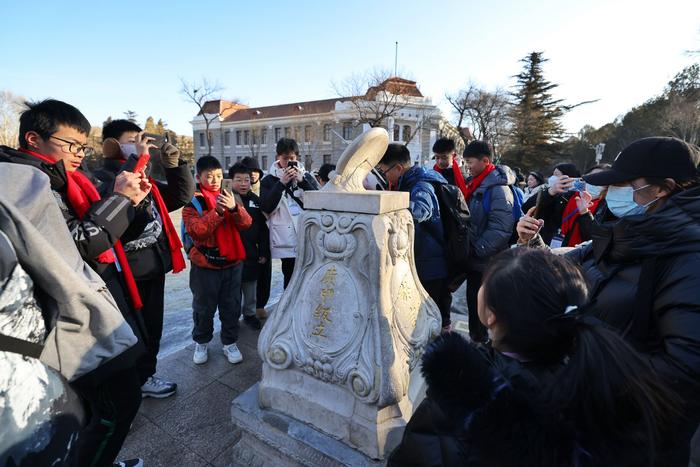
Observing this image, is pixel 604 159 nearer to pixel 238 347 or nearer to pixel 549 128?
pixel 549 128

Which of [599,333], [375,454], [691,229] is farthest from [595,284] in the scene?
[375,454]

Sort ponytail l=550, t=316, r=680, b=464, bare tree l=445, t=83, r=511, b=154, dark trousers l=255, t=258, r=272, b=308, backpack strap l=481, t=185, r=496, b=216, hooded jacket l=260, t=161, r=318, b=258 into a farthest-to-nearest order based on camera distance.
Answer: bare tree l=445, t=83, r=511, b=154, dark trousers l=255, t=258, r=272, b=308, hooded jacket l=260, t=161, r=318, b=258, backpack strap l=481, t=185, r=496, b=216, ponytail l=550, t=316, r=680, b=464

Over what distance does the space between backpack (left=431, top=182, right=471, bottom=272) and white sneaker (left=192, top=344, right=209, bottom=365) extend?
230 cm

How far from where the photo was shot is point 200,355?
3.06 meters

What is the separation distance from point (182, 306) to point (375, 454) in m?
3.44

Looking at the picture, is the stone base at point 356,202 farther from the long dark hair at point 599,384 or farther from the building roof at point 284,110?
the building roof at point 284,110

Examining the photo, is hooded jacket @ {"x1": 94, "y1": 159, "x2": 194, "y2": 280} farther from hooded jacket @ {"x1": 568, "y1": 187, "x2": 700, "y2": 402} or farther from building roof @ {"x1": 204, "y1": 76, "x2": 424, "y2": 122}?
building roof @ {"x1": 204, "y1": 76, "x2": 424, "y2": 122}

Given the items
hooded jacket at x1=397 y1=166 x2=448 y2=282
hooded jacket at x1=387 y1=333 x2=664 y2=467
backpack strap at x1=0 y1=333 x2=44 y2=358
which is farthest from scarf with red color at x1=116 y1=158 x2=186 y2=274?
hooded jacket at x1=387 y1=333 x2=664 y2=467

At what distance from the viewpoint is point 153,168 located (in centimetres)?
267

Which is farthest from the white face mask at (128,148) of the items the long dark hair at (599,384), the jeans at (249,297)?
the long dark hair at (599,384)

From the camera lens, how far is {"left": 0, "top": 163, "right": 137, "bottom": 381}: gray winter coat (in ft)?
3.68

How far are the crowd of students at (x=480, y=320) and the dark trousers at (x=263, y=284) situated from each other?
1446 millimetres

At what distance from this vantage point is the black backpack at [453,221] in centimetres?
296

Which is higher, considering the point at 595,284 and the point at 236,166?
the point at 236,166
